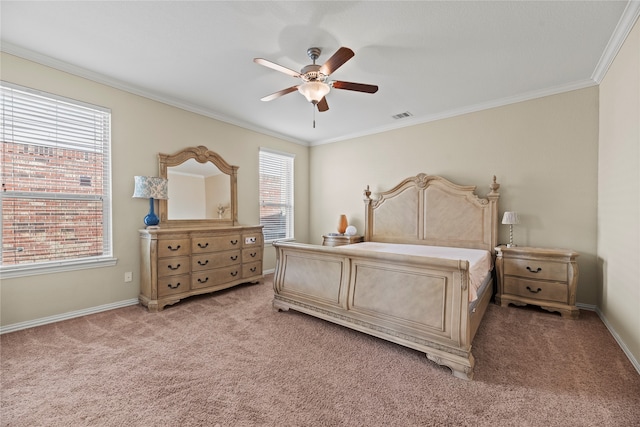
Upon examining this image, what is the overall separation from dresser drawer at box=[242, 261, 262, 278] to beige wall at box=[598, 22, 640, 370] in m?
4.11

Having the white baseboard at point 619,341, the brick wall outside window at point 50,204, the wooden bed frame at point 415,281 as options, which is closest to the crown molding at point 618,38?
the wooden bed frame at point 415,281

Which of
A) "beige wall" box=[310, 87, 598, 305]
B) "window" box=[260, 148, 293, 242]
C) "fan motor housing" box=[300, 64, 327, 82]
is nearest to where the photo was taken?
"fan motor housing" box=[300, 64, 327, 82]

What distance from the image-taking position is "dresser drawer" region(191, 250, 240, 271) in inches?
141

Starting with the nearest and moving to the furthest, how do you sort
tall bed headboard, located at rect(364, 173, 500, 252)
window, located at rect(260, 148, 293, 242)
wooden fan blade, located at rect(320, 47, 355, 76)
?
wooden fan blade, located at rect(320, 47, 355, 76) → tall bed headboard, located at rect(364, 173, 500, 252) → window, located at rect(260, 148, 293, 242)

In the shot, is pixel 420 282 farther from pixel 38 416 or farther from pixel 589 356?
pixel 38 416

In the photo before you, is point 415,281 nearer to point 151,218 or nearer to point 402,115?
point 402,115

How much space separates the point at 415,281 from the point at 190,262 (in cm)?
279

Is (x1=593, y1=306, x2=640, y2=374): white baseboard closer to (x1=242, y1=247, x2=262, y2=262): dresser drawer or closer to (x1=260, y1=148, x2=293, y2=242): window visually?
(x1=242, y1=247, x2=262, y2=262): dresser drawer

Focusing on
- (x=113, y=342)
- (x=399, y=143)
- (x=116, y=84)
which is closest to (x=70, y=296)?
(x=113, y=342)

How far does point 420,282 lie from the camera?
7.14 ft

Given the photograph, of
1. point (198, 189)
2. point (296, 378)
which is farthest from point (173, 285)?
point (296, 378)

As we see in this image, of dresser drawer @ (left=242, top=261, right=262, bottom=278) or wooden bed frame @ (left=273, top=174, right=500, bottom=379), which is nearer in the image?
wooden bed frame @ (left=273, top=174, right=500, bottom=379)

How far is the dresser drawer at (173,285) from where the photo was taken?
326 centimetres

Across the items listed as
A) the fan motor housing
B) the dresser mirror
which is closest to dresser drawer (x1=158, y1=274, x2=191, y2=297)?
the dresser mirror
